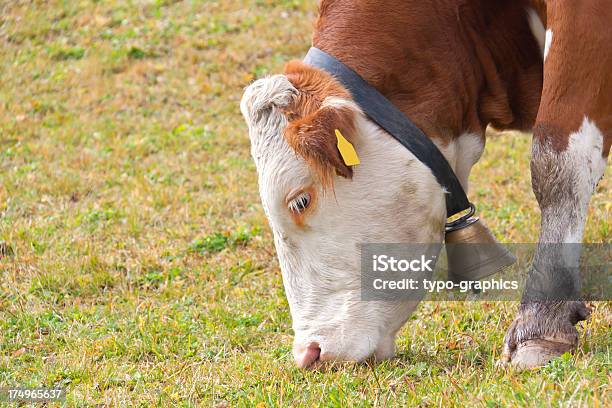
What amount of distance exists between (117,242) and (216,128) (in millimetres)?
3050

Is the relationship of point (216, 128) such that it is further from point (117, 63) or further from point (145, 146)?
point (117, 63)

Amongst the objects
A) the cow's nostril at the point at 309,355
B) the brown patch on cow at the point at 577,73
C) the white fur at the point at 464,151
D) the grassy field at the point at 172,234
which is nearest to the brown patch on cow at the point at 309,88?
the white fur at the point at 464,151

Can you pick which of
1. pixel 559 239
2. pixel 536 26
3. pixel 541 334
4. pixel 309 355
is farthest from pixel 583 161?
Answer: pixel 309 355

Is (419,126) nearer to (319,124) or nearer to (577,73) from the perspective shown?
(319,124)

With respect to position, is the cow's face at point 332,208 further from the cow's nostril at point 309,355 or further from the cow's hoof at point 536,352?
the cow's hoof at point 536,352

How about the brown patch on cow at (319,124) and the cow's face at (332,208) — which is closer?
the brown patch on cow at (319,124)

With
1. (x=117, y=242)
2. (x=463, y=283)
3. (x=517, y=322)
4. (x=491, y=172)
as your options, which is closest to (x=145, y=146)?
(x=117, y=242)

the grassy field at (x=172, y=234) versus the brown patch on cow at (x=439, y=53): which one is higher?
the brown patch on cow at (x=439, y=53)

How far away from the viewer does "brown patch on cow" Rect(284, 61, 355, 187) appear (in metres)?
3.85

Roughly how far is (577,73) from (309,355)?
1616 mm

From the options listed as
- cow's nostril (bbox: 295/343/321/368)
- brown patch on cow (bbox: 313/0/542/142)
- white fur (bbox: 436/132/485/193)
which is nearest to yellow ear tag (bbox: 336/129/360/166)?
brown patch on cow (bbox: 313/0/542/142)

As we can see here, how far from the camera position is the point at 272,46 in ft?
36.6

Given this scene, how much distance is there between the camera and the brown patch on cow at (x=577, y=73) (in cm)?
363

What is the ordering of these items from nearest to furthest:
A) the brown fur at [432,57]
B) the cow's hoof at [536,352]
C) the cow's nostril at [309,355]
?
the cow's hoof at [536,352] < the cow's nostril at [309,355] < the brown fur at [432,57]
